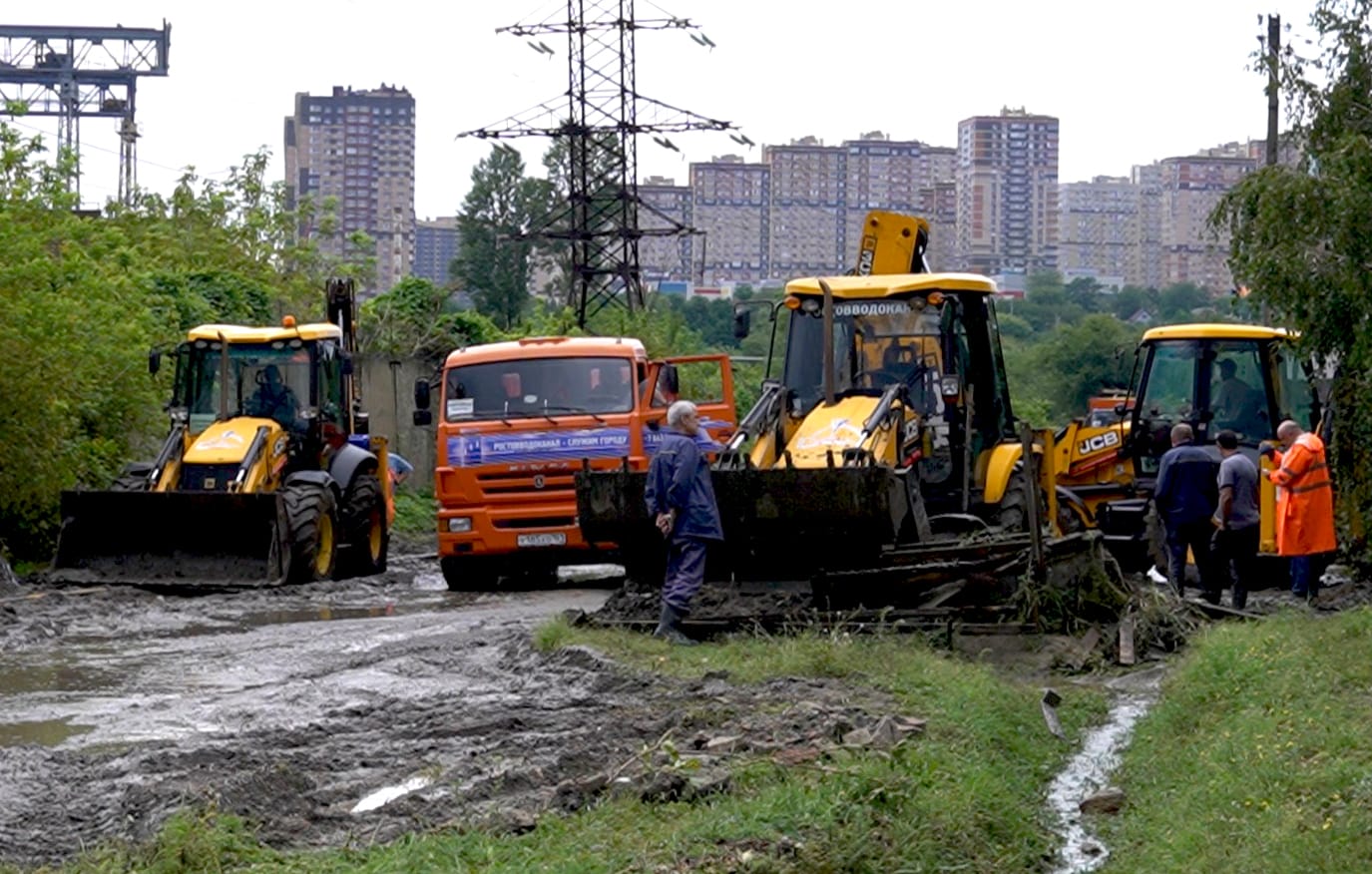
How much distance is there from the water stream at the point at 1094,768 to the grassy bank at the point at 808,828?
0.12m

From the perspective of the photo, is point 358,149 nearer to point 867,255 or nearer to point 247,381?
point 247,381

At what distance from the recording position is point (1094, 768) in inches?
467

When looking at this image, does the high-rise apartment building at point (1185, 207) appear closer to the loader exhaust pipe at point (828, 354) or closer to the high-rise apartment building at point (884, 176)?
the high-rise apartment building at point (884, 176)

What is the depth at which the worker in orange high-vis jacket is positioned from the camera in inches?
731

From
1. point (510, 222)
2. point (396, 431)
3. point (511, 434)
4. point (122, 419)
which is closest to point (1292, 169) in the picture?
point (511, 434)

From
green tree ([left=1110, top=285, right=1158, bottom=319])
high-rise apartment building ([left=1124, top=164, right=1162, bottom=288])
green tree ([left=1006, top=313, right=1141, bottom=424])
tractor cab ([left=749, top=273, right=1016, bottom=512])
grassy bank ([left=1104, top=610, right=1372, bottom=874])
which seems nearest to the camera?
grassy bank ([left=1104, top=610, right=1372, bottom=874])

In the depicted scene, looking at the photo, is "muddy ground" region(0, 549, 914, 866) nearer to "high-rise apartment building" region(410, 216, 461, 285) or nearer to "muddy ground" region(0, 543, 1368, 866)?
"muddy ground" region(0, 543, 1368, 866)

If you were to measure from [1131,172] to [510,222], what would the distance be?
8507 centimetres

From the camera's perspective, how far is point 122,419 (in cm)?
2708

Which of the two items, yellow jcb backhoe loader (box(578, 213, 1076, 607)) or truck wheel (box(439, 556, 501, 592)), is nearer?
yellow jcb backhoe loader (box(578, 213, 1076, 607))

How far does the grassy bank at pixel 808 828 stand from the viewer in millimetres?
8016

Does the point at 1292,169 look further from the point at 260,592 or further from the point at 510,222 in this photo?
the point at 510,222

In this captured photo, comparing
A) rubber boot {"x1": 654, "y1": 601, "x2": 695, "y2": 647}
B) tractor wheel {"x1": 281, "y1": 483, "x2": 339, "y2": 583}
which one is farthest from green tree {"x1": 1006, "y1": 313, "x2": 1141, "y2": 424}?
rubber boot {"x1": 654, "y1": 601, "x2": 695, "y2": 647}

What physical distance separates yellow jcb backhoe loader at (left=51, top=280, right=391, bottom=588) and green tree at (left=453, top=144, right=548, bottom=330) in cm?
3974
